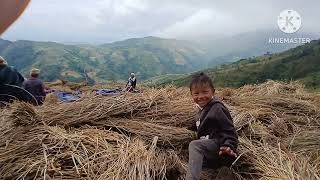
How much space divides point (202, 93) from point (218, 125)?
1.00 feet

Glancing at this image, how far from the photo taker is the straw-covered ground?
369 centimetres

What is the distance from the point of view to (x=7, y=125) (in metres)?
4.42

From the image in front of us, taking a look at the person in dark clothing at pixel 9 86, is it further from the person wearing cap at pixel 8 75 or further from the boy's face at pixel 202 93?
the boy's face at pixel 202 93

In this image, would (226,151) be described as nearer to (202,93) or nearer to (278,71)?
(202,93)

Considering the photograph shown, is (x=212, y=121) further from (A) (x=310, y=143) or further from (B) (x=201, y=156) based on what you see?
(A) (x=310, y=143)

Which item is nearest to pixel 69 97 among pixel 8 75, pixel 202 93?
pixel 8 75

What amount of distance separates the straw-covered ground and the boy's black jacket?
0.20 m

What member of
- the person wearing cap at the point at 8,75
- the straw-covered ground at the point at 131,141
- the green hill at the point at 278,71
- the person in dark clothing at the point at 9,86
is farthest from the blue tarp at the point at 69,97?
the green hill at the point at 278,71

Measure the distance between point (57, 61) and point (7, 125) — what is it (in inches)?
6951

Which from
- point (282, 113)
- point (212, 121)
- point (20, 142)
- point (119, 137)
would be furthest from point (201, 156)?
point (282, 113)

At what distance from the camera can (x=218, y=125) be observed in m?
4.04

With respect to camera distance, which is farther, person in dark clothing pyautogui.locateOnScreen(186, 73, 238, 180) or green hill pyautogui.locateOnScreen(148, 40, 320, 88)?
green hill pyautogui.locateOnScreen(148, 40, 320, 88)

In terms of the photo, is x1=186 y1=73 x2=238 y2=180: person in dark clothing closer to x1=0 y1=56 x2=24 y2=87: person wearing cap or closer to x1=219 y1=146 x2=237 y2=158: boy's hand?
x1=219 y1=146 x2=237 y2=158: boy's hand

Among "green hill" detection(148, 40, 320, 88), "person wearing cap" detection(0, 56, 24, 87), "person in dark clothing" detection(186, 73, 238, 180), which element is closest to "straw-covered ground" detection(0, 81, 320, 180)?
"person in dark clothing" detection(186, 73, 238, 180)
